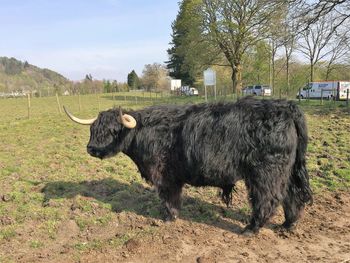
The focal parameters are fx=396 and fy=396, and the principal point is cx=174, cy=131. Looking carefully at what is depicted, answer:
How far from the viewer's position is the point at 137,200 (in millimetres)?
6844

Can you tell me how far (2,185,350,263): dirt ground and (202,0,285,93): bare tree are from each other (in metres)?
34.3

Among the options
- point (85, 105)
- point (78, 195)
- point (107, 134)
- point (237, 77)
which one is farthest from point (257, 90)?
point (107, 134)

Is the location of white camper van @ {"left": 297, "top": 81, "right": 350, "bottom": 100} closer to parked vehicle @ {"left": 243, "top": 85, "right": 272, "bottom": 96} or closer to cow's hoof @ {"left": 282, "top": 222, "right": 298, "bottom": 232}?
parked vehicle @ {"left": 243, "top": 85, "right": 272, "bottom": 96}

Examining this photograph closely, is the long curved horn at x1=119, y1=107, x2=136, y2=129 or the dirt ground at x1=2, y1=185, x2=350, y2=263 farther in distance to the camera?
the long curved horn at x1=119, y1=107, x2=136, y2=129

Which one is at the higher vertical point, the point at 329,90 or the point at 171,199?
the point at 329,90

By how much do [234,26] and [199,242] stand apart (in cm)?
3594

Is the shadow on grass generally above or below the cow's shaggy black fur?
below

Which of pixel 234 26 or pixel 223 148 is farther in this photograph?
pixel 234 26

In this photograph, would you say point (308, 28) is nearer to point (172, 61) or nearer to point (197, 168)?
point (197, 168)

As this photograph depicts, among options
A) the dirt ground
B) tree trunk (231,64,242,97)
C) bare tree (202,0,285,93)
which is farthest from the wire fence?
bare tree (202,0,285,93)

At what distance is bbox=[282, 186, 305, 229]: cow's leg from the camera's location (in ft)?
18.7

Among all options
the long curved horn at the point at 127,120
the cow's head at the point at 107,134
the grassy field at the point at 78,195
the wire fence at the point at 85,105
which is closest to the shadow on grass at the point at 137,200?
the grassy field at the point at 78,195

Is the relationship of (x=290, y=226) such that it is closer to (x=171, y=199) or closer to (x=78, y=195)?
(x=171, y=199)

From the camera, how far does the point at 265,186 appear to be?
5324mm
